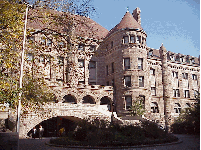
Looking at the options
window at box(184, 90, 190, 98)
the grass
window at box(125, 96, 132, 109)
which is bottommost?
the grass

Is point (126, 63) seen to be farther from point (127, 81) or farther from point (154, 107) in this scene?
point (154, 107)

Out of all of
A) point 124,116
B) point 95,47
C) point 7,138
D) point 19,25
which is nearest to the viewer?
point 7,138

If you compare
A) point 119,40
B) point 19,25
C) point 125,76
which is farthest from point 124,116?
point 19,25

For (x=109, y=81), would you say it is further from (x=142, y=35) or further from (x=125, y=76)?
(x=142, y=35)

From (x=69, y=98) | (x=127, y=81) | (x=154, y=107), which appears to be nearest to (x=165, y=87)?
(x=154, y=107)

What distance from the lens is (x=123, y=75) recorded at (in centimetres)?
3719

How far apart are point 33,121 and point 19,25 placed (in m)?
14.2

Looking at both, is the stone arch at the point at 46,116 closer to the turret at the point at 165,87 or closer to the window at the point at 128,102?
the window at the point at 128,102

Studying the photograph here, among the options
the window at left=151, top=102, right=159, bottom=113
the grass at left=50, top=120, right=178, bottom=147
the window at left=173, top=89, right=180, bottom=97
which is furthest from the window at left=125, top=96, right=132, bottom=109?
the grass at left=50, top=120, right=178, bottom=147

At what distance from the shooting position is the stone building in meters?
36.3

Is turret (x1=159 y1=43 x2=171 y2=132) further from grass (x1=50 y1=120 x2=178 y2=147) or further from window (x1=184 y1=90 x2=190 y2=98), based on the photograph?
grass (x1=50 y1=120 x2=178 y2=147)

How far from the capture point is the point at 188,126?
107 ft

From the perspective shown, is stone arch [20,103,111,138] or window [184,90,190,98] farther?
window [184,90,190,98]

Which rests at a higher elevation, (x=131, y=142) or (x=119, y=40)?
(x=119, y=40)
